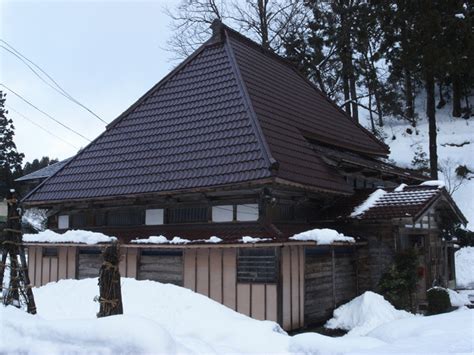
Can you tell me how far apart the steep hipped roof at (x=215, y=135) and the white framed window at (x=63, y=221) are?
785mm

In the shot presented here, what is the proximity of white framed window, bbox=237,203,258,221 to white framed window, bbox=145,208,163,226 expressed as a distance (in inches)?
96.9

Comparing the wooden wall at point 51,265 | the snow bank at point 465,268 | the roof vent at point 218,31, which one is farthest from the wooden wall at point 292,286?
the snow bank at point 465,268

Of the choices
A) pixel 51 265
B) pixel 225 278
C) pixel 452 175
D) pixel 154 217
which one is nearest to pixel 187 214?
pixel 154 217

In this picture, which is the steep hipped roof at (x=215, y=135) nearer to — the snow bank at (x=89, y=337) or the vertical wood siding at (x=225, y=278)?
the vertical wood siding at (x=225, y=278)

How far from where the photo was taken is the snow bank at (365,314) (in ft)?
34.1

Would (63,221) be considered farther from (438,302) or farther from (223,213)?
(438,302)

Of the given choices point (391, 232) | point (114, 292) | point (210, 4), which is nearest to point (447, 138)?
point (210, 4)

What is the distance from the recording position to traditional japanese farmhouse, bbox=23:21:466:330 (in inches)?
402

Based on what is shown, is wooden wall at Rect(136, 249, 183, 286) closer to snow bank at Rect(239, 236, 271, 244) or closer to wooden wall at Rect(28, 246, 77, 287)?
snow bank at Rect(239, 236, 271, 244)

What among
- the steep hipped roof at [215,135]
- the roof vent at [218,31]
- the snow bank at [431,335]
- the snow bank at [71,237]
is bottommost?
the snow bank at [431,335]

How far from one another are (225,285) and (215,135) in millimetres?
3886

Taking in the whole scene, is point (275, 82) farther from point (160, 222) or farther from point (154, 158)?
point (160, 222)

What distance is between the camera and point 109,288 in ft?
21.0

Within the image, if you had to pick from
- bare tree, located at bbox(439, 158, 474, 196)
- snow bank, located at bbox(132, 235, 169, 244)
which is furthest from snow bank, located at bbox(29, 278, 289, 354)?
bare tree, located at bbox(439, 158, 474, 196)
